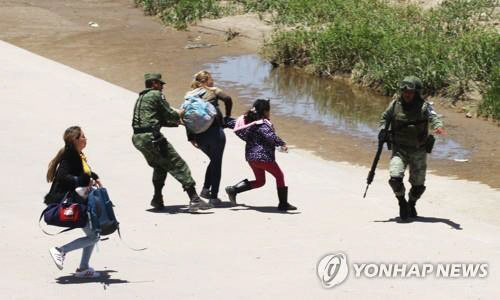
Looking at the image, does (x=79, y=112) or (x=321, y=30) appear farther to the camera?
(x=321, y=30)

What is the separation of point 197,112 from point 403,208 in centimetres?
241

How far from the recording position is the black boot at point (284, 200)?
39.3 feet

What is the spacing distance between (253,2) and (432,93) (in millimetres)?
11178

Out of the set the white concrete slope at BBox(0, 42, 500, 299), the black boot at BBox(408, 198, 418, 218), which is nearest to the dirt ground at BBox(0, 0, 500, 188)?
the white concrete slope at BBox(0, 42, 500, 299)

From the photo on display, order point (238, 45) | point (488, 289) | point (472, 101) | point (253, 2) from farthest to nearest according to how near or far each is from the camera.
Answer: point (253, 2) < point (238, 45) < point (472, 101) < point (488, 289)

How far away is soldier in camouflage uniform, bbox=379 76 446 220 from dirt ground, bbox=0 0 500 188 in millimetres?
3355

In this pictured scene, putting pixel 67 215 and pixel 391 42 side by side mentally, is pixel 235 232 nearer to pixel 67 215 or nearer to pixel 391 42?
pixel 67 215

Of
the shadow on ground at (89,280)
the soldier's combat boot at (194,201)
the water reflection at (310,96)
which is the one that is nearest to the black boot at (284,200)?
the soldier's combat boot at (194,201)

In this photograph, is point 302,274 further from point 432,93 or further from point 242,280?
point 432,93

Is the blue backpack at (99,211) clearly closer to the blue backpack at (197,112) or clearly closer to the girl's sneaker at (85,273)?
the girl's sneaker at (85,273)

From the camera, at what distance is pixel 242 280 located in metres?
9.17

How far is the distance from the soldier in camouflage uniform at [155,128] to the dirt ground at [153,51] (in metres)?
4.96

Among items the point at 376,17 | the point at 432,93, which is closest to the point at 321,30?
the point at 376,17

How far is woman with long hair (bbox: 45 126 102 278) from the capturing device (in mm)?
8945
